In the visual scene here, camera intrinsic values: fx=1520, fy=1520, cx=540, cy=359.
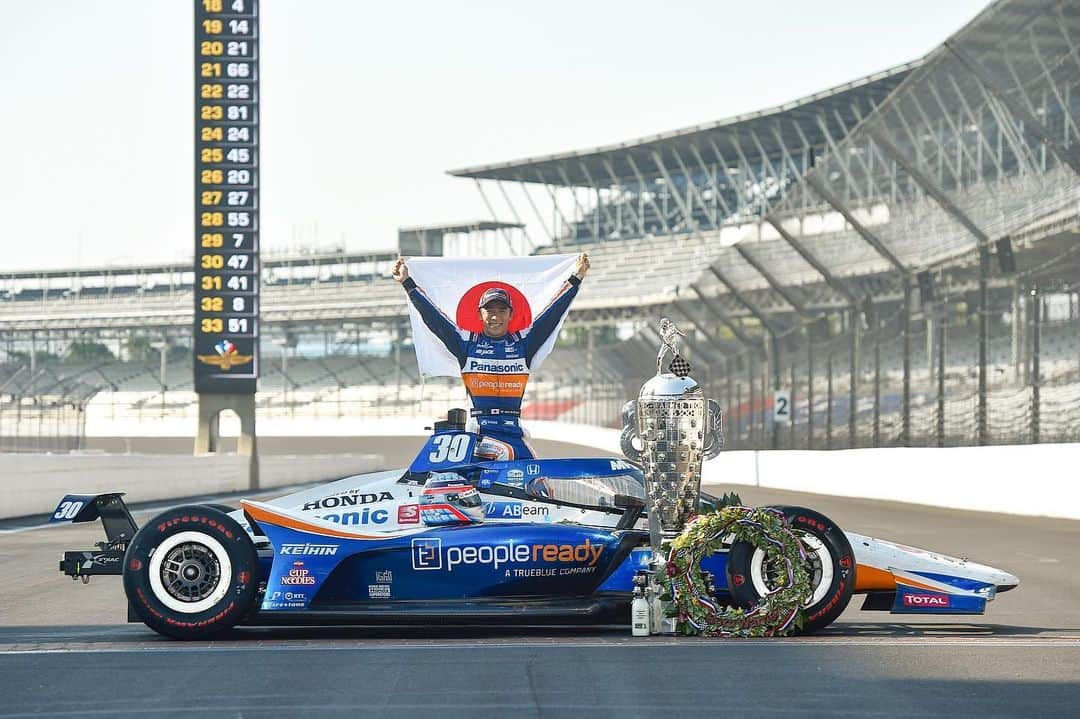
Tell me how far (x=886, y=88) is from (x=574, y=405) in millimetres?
19842

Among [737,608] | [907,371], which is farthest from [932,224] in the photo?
[737,608]

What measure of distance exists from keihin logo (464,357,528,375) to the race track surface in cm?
213

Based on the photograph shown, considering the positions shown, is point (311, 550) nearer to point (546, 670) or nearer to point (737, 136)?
point (546, 670)

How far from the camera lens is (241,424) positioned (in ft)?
101

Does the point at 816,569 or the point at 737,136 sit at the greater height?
the point at 737,136

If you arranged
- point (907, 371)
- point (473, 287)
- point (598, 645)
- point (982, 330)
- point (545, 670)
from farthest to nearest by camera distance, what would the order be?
point (907, 371) < point (982, 330) < point (473, 287) < point (598, 645) < point (545, 670)

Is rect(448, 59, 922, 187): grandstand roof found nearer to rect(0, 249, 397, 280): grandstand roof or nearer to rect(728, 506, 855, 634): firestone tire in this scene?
rect(0, 249, 397, 280): grandstand roof

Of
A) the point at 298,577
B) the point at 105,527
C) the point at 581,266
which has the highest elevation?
the point at 581,266

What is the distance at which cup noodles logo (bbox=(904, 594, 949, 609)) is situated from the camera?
7609 millimetres

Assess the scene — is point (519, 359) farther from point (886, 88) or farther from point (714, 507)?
point (886, 88)

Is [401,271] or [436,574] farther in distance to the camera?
[401,271]

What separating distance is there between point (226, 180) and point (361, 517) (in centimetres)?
2249

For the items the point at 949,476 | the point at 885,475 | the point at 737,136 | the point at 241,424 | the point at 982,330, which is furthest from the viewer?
the point at 737,136

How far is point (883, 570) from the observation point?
769 centimetres
